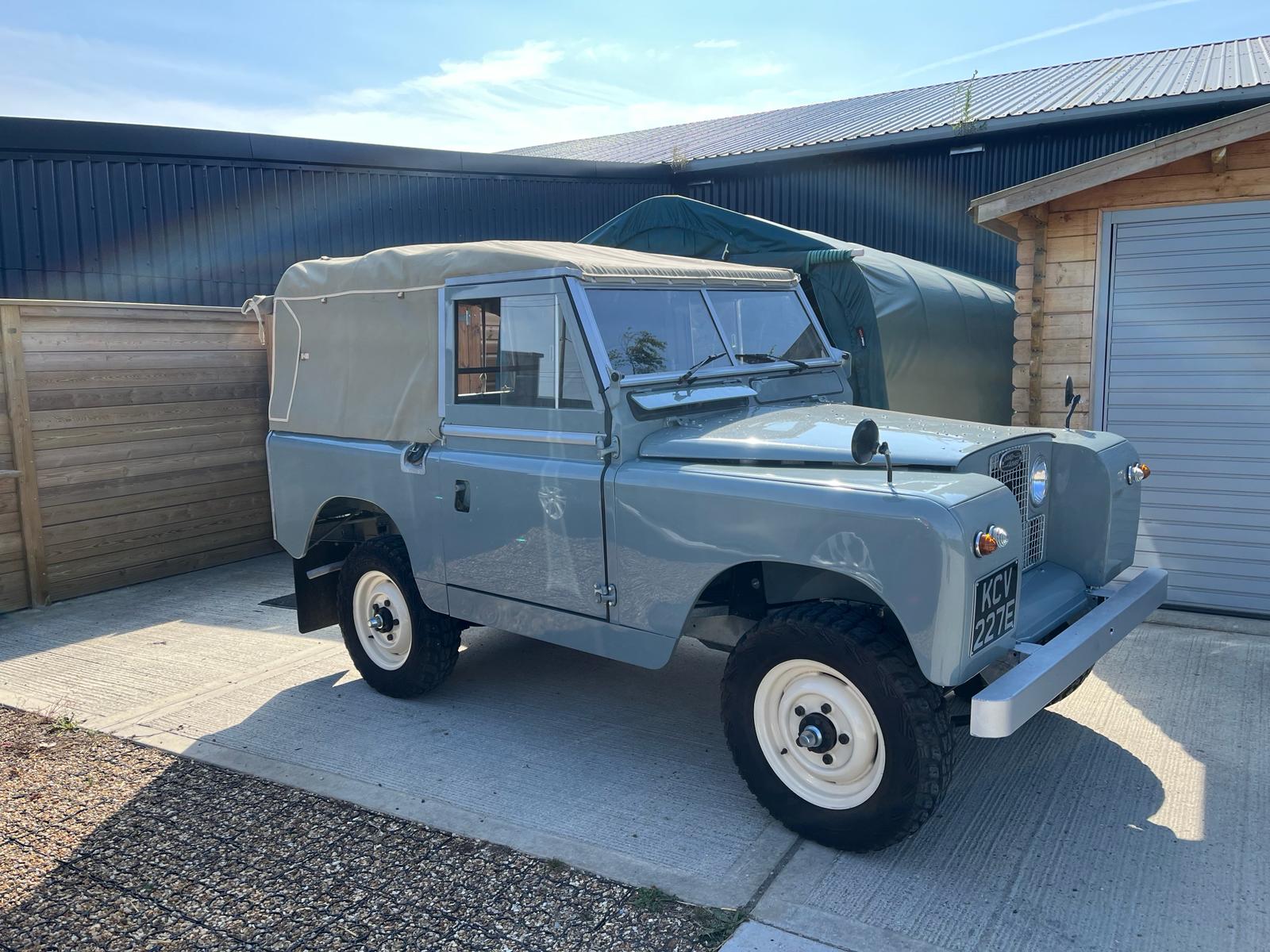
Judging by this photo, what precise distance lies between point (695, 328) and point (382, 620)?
7.33 feet

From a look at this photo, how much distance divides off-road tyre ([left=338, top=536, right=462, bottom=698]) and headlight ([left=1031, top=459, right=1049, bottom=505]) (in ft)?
9.26

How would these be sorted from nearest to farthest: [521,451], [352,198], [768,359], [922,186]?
[521,451], [768,359], [352,198], [922,186]

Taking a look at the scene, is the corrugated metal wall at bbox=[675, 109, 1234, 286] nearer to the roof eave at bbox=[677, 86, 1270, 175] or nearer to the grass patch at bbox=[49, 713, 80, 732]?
the roof eave at bbox=[677, 86, 1270, 175]

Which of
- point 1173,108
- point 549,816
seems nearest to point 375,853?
point 549,816

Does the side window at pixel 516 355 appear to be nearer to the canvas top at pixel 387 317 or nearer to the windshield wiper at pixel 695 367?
the canvas top at pixel 387 317

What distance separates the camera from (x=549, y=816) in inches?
148

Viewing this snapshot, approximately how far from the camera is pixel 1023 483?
395 cm

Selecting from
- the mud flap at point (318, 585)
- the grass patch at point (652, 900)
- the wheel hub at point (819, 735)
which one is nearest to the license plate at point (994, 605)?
the wheel hub at point (819, 735)

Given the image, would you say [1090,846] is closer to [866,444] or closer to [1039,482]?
[1039,482]

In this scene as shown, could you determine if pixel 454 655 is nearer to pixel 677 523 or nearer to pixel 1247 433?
pixel 677 523

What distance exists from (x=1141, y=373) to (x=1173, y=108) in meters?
6.37

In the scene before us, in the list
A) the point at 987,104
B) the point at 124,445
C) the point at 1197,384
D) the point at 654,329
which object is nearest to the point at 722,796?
the point at 654,329

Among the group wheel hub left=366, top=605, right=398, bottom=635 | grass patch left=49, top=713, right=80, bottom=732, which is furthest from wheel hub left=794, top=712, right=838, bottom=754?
grass patch left=49, top=713, right=80, bottom=732

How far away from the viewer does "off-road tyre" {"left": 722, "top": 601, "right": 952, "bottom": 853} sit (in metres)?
3.15
